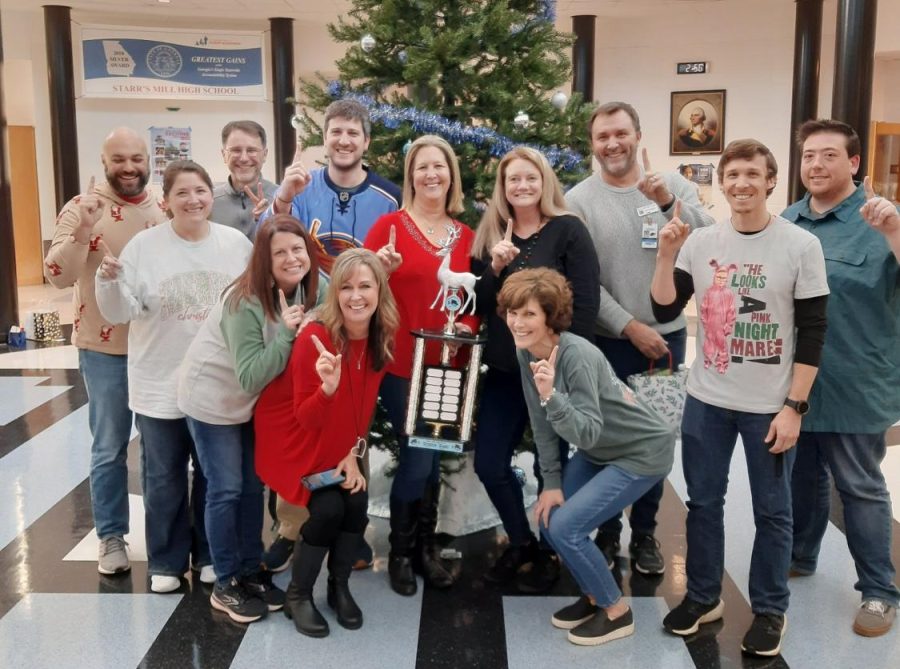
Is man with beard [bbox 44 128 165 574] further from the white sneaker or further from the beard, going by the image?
the white sneaker

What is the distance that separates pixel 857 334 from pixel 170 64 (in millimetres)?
11634

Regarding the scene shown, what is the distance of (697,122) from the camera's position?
12.7 meters

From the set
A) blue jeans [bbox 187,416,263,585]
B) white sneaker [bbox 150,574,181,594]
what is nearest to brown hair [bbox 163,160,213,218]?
blue jeans [bbox 187,416,263,585]

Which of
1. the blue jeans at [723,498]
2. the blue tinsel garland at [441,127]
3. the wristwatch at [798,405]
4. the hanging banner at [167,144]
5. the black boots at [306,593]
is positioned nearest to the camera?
the wristwatch at [798,405]

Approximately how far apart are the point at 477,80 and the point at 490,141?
30 centimetres

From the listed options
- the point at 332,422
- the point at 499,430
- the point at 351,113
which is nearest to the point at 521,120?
the point at 351,113

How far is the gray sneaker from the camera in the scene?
3.39 m

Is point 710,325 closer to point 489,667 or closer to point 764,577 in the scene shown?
point 764,577

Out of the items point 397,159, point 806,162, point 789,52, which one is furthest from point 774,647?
point 789,52

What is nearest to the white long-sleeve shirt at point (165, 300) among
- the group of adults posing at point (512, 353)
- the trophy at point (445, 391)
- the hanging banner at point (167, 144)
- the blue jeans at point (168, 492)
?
the group of adults posing at point (512, 353)

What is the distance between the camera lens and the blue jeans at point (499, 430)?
3.18 metres

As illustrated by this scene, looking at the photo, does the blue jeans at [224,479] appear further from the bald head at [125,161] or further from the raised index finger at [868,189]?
the raised index finger at [868,189]

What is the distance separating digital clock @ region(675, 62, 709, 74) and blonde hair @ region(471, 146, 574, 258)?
34.2ft

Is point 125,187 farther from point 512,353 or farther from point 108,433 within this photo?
point 512,353
